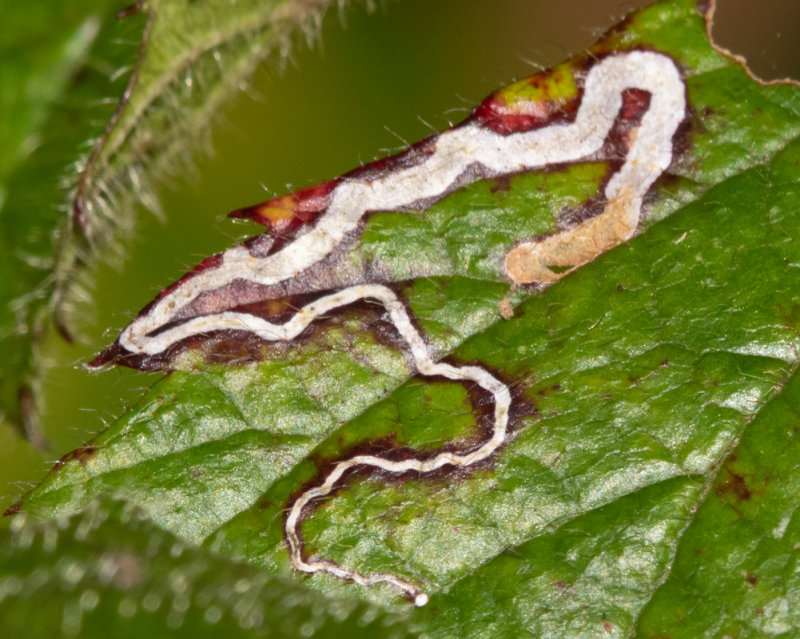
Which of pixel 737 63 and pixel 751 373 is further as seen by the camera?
pixel 737 63

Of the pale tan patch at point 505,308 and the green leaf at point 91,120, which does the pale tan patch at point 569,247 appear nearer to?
A: the pale tan patch at point 505,308

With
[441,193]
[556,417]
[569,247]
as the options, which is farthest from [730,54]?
[556,417]

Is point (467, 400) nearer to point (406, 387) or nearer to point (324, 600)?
point (406, 387)

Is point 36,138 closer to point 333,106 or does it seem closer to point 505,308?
point 505,308

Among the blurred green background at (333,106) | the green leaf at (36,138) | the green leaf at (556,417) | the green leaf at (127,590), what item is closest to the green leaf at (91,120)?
the green leaf at (36,138)

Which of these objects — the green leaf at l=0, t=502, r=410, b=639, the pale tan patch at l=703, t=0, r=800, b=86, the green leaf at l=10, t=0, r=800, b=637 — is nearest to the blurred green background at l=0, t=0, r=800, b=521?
the pale tan patch at l=703, t=0, r=800, b=86

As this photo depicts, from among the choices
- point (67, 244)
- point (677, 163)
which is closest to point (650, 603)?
point (677, 163)
